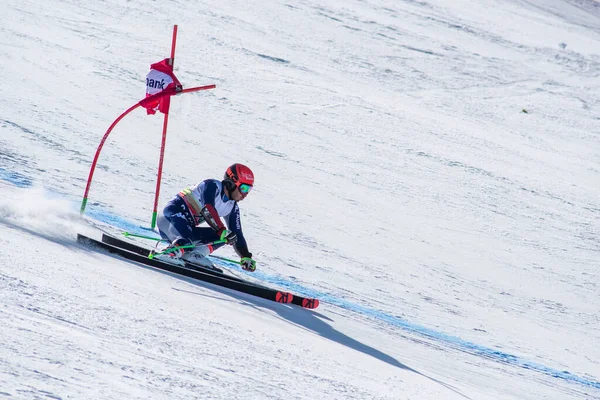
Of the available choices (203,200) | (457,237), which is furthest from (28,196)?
(457,237)

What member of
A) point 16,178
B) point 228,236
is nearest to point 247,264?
point 228,236

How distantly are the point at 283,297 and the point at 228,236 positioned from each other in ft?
2.45

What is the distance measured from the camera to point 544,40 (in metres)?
23.2

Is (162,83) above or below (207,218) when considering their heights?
above

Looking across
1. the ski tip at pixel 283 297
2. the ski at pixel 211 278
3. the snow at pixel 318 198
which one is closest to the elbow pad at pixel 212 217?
the ski at pixel 211 278

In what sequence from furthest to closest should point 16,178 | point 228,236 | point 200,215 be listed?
1. point 16,178
2. point 200,215
3. point 228,236

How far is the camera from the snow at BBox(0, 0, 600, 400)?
14.5ft

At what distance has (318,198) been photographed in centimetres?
1140

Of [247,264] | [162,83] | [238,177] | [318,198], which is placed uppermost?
[162,83]

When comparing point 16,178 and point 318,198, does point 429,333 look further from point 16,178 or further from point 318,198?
point 16,178

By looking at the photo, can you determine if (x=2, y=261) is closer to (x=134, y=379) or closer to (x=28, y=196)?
(x=134, y=379)

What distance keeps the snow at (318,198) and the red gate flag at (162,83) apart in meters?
1.48

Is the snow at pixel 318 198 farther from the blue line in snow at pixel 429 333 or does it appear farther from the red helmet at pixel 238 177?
the red helmet at pixel 238 177

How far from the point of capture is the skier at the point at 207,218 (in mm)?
6910
